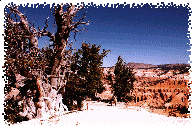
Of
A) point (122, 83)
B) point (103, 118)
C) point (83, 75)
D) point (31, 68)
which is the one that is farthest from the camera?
point (122, 83)

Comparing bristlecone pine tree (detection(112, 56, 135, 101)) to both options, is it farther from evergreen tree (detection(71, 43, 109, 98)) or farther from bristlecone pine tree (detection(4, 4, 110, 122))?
bristlecone pine tree (detection(4, 4, 110, 122))

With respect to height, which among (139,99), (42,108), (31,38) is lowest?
(139,99)

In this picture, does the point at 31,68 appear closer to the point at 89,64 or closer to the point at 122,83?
the point at 89,64

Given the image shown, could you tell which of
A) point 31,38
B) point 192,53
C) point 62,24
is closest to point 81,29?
point 62,24

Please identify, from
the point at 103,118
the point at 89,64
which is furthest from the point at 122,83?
the point at 103,118

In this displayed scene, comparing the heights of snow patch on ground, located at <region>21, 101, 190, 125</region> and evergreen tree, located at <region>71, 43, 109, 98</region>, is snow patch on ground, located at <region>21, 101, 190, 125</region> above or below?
below

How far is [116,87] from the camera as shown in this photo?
31891 millimetres

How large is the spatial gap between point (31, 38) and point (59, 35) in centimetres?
252

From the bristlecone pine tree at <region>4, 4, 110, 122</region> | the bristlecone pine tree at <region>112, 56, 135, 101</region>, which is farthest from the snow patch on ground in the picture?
the bristlecone pine tree at <region>112, 56, 135, 101</region>

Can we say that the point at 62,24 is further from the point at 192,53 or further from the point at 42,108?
the point at 192,53

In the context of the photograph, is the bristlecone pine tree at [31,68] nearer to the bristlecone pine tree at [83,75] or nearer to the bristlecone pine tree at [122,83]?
the bristlecone pine tree at [83,75]

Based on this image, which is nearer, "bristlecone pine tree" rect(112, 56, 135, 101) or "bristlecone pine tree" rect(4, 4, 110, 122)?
"bristlecone pine tree" rect(4, 4, 110, 122)

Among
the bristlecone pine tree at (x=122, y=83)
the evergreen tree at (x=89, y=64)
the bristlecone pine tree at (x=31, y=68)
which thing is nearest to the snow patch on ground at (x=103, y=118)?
the bristlecone pine tree at (x=31, y=68)

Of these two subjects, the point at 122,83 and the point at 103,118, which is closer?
the point at 103,118
